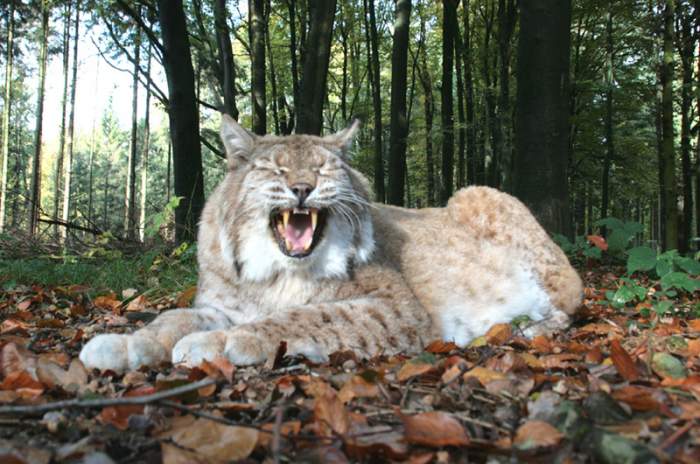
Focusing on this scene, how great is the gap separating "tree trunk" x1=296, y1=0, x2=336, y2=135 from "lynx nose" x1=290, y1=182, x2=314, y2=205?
7.25 metres

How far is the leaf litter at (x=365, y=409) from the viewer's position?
68.1 inches

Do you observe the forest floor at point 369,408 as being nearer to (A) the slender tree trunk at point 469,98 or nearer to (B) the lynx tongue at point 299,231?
(B) the lynx tongue at point 299,231

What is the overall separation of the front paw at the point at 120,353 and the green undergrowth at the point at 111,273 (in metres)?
3.16

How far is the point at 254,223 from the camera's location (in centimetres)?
384

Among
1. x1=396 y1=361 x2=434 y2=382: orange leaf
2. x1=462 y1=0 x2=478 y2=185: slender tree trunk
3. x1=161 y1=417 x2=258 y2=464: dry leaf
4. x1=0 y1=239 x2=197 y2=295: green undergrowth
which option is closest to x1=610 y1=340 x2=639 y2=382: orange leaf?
x1=396 y1=361 x2=434 y2=382: orange leaf

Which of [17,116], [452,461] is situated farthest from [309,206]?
[17,116]

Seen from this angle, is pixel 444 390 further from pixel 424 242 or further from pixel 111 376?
pixel 424 242

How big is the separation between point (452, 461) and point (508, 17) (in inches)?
812

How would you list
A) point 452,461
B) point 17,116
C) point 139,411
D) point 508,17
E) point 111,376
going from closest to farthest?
point 452,461 < point 139,411 < point 111,376 < point 508,17 < point 17,116

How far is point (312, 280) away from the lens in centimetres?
387

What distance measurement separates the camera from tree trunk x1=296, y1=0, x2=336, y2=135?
428 inches

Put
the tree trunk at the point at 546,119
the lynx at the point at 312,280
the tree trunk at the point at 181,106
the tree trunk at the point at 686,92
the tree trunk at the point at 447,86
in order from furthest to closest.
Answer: the tree trunk at the point at 447,86 < the tree trunk at the point at 686,92 < the tree trunk at the point at 181,106 < the tree trunk at the point at 546,119 < the lynx at the point at 312,280

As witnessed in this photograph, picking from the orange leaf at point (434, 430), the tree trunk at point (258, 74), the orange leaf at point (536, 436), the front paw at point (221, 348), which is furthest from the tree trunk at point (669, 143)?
the orange leaf at point (434, 430)

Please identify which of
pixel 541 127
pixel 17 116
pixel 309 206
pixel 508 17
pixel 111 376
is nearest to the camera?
pixel 111 376
